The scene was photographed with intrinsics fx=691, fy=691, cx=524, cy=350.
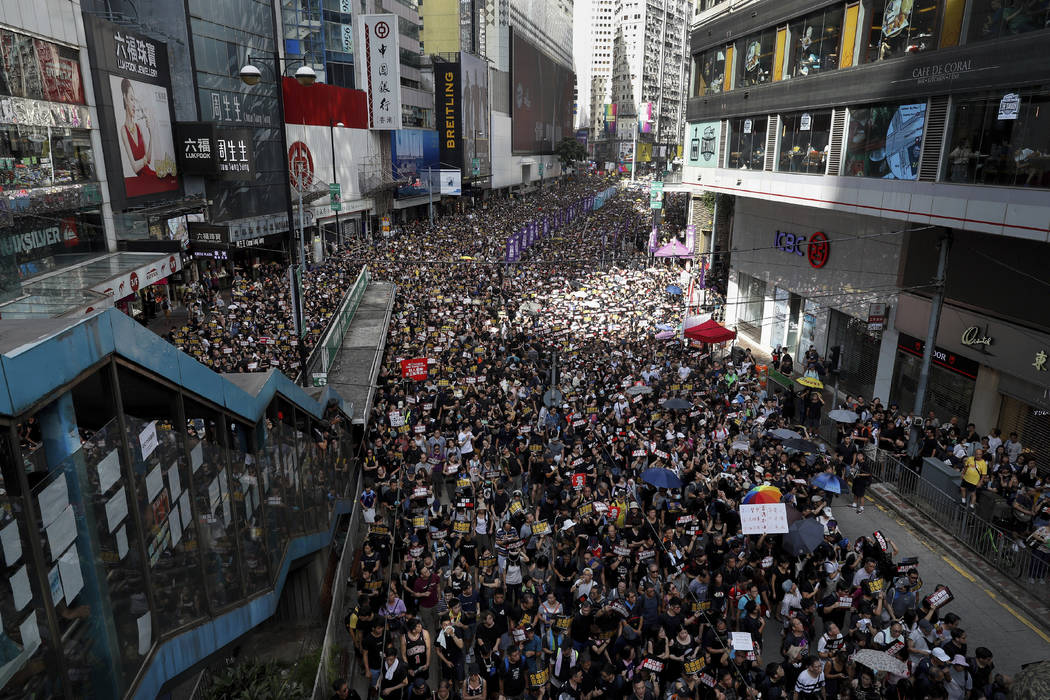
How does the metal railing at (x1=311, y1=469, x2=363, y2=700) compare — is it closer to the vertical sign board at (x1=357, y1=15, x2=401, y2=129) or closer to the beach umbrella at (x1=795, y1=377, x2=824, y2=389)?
the beach umbrella at (x1=795, y1=377, x2=824, y2=389)

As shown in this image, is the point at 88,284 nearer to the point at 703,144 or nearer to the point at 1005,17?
the point at 1005,17

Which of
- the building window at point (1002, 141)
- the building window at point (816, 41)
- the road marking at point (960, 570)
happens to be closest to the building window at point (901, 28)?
the building window at point (816, 41)

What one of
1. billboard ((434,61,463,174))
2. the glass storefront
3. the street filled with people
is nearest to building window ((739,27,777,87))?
the glass storefront

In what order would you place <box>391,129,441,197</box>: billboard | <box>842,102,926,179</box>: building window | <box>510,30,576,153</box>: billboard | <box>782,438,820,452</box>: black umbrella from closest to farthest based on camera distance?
1. <box>782,438,820,452</box>: black umbrella
2. <box>842,102,926,179</box>: building window
3. <box>391,129,441,197</box>: billboard
4. <box>510,30,576,153</box>: billboard

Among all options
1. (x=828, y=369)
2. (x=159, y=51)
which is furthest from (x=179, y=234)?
(x=828, y=369)

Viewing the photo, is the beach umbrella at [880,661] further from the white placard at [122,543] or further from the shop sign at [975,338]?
the shop sign at [975,338]

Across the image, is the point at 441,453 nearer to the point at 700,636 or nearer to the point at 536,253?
Answer: the point at 700,636
